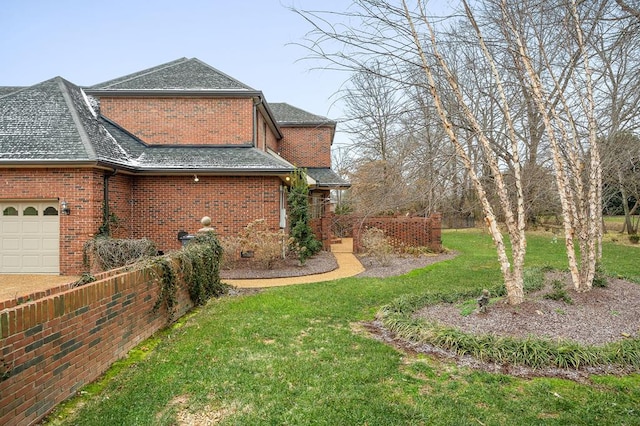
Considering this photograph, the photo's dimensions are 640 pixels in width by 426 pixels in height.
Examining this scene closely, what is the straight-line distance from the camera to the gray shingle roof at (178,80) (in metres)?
14.4

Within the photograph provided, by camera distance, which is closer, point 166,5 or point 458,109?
point 458,109

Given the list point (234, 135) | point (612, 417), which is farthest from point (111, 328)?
point (234, 135)

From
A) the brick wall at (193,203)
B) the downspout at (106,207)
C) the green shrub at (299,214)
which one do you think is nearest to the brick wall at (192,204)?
the brick wall at (193,203)

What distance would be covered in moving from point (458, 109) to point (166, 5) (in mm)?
11659

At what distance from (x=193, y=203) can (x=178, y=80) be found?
17.0ft

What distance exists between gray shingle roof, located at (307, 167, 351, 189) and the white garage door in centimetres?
1027

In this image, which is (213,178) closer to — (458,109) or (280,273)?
(280,273)

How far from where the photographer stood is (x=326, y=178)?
2005 centimetres

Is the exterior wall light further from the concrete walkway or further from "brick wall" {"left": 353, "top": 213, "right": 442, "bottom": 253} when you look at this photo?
"brick wall" {"left": 353, "top": 213, "right": 442, "bottom": 253}

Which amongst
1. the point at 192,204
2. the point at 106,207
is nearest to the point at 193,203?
the point at 192,204

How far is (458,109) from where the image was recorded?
710 cm

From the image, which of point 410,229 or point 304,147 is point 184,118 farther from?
point 410,229

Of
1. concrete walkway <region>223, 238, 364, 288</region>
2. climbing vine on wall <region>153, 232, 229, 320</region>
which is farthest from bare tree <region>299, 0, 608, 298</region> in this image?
concrete walkway <region>223, 238, 364, 288</region>

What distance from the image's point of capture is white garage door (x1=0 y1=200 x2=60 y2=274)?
35.9 feet
